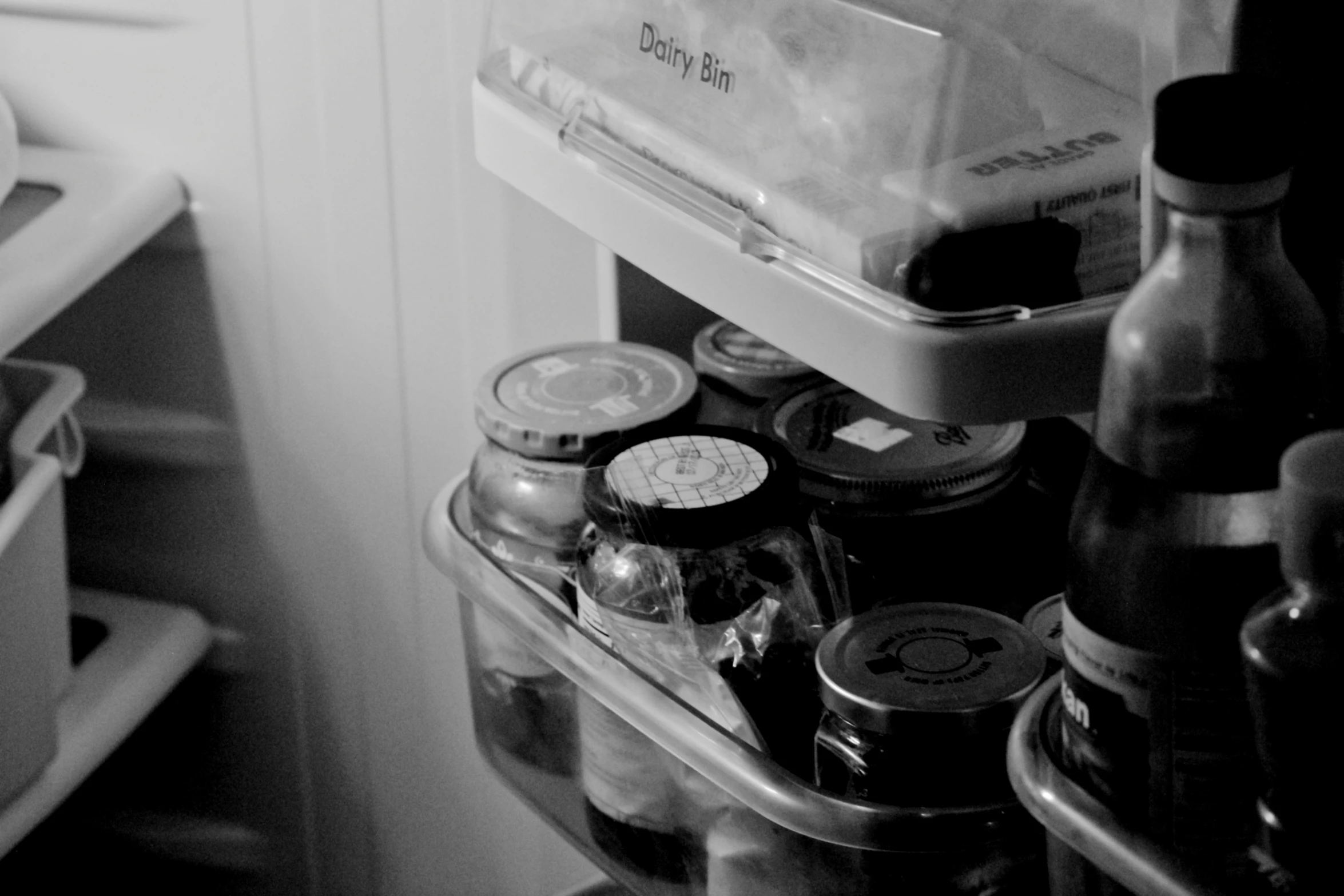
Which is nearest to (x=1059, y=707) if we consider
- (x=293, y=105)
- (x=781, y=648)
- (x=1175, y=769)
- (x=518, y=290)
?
(x=1175, y=769)

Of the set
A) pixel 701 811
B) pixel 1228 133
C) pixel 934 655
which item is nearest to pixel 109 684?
pixel 701 811

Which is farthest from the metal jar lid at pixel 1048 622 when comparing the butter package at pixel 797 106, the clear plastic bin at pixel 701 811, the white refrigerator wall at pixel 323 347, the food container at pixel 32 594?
the food container at pixel 32 594

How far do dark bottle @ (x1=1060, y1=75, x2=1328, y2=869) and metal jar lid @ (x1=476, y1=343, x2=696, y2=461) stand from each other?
365 millimetres

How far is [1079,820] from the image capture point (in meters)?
0.47

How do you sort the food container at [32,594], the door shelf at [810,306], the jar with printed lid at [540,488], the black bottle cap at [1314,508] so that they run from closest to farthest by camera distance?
the black bottle cap at [1314,508] → the door shelf at [810,306] → the jar with printed lid at [540,488] → the food container at [32,594]

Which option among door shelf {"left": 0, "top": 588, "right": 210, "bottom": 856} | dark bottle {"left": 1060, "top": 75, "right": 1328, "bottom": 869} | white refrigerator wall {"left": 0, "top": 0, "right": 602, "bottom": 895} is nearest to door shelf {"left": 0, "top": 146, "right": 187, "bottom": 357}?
white refrigerator wall {"left": 0, "top": 0, "right": 602, "bottom": 895}

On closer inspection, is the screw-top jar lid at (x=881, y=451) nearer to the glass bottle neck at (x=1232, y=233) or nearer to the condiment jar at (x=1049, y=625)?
the condiment jar at (x=1049, y=625)

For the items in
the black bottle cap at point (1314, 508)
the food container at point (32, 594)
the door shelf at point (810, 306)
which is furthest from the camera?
the food container at point (32, 594)

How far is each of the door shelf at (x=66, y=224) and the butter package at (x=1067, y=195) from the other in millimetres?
762

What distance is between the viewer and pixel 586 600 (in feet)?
2.38

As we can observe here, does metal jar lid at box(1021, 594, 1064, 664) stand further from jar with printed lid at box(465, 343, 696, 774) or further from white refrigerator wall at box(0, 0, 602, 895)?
white refrigerator wall at box(0, 0, 602, 895)

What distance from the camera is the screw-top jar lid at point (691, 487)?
69 cm

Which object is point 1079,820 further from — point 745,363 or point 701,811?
point 745,363

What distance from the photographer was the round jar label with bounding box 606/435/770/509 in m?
0.71
